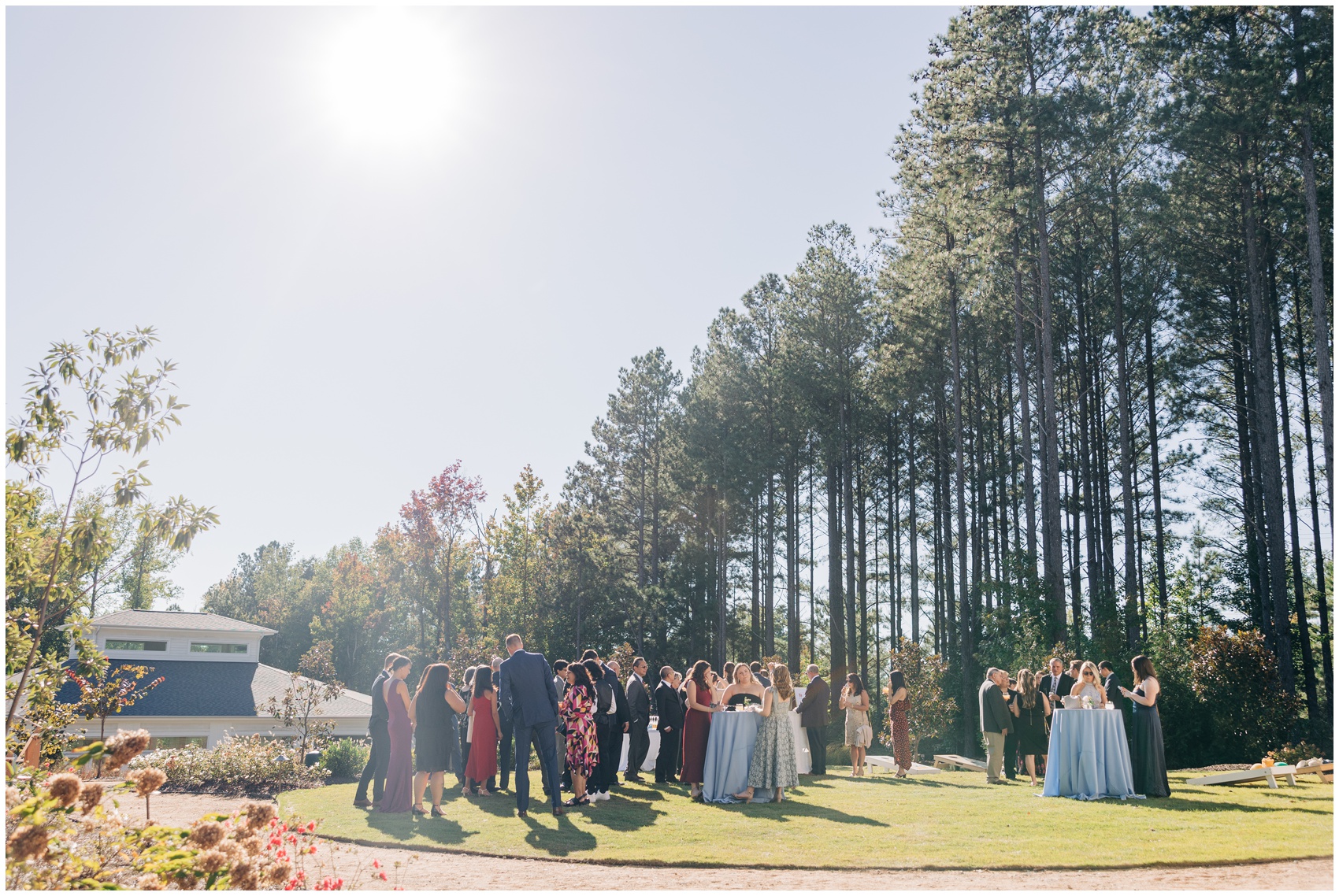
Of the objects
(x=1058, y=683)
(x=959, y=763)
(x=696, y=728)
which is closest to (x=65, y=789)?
(x=696, y=728)

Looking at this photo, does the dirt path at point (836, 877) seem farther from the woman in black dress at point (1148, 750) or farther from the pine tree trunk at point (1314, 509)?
the pine tree trunk at point (1314, 509)

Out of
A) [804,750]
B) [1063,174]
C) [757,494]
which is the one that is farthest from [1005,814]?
[757,494]

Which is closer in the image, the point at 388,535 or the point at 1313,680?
the point at 1313,680

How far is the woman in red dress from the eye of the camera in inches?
455

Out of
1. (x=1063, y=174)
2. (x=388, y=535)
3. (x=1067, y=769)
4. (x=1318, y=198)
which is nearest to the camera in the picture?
(x=1067, y=769)

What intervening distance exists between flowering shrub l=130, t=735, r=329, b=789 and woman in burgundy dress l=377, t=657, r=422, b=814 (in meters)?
6.85

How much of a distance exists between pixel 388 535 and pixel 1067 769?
4019cm

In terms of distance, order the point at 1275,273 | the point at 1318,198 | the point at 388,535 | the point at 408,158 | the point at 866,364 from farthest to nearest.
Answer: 1. the point at 388,535
2. the point at 866,364
3. the point at 1275,273
4. the point at 1318,198
5. the point at 408,158

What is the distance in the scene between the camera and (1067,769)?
34.4 feet

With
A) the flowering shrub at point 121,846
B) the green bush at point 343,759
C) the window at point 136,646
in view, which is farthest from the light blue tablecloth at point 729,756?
the window at point 136,646

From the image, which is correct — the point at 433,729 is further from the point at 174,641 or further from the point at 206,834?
the point at 174,641

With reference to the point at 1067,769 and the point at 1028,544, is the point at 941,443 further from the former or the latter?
the point at 1067,769

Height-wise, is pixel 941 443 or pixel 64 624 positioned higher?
pixel 941 443

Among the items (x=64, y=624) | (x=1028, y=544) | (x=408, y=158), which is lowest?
(x=64, y=624)
